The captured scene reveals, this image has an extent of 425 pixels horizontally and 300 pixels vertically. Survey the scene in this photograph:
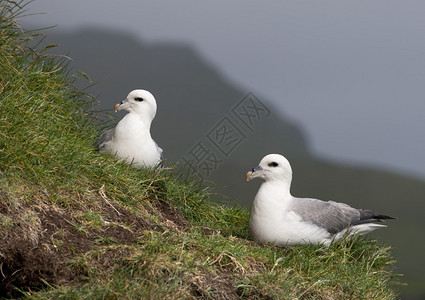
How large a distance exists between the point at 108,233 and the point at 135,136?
215cm

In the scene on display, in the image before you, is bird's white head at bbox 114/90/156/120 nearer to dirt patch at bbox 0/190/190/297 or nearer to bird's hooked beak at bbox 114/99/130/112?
bird's hooked beak at bbox 114/99/130/112

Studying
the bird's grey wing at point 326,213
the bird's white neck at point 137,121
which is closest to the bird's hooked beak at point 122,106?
the bird's white neck at point 137,121

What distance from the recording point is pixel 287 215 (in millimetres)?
7543

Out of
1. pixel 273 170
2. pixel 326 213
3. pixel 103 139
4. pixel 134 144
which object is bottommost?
pixel 103 139

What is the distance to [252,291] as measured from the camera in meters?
5.74

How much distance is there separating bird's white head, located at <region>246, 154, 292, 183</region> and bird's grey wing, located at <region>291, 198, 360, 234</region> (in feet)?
1.22

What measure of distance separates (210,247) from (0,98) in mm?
3002

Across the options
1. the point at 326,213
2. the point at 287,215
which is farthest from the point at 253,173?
the point at 326,213

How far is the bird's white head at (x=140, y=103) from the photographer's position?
827cm

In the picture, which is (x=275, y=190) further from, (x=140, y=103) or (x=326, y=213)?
(x=140, y=103)

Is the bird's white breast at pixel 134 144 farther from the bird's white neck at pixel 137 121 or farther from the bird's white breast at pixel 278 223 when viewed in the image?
the bird's white breast at pixel 278 223

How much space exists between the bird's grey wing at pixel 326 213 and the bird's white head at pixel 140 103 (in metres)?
2.22


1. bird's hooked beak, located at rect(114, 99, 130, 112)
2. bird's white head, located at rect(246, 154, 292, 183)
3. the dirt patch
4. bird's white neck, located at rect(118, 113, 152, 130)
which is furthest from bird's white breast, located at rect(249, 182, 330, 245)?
bird's hooked beak, located at rect(114, 99, 130, 112)

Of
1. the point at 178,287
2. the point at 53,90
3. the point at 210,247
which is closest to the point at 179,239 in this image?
the point at 210,247
